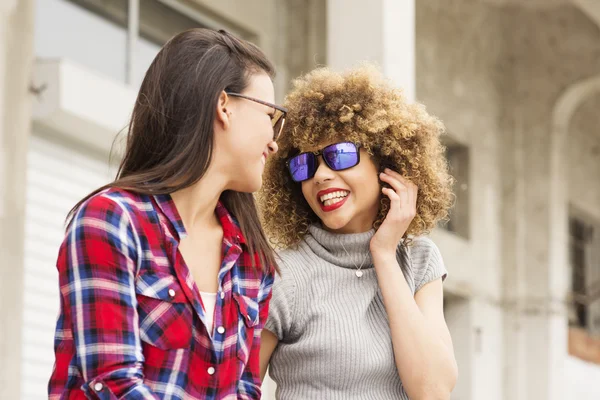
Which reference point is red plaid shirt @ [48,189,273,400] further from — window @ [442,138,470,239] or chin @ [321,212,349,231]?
window @ [442,138,470,239]

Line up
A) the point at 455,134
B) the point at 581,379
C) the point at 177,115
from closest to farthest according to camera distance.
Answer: the point at 177,115
the point at 455,134
the point at 581,379

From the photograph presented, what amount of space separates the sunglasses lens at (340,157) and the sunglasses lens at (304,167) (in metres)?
0.05

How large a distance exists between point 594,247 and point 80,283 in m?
15.3

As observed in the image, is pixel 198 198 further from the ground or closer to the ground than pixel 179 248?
further from the ground

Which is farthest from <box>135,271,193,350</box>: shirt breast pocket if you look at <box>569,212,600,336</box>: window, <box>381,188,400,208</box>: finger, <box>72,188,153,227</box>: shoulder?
<box>569,212,600,336</box>: window

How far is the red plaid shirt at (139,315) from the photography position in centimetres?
230

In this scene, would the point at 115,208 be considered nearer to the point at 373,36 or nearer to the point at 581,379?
the point at 373,36

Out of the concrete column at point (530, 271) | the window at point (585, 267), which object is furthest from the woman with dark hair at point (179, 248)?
the window at point (585, 267)

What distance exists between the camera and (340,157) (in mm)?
3035

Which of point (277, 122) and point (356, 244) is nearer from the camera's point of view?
point (277, 122)

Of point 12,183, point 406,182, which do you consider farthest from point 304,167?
point 12,183

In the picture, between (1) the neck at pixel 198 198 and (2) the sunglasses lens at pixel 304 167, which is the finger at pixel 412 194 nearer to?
(2) the sunglasses lens at pixel 304 167

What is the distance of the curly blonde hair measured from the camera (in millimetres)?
3090

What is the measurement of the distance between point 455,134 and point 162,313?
10.7m
